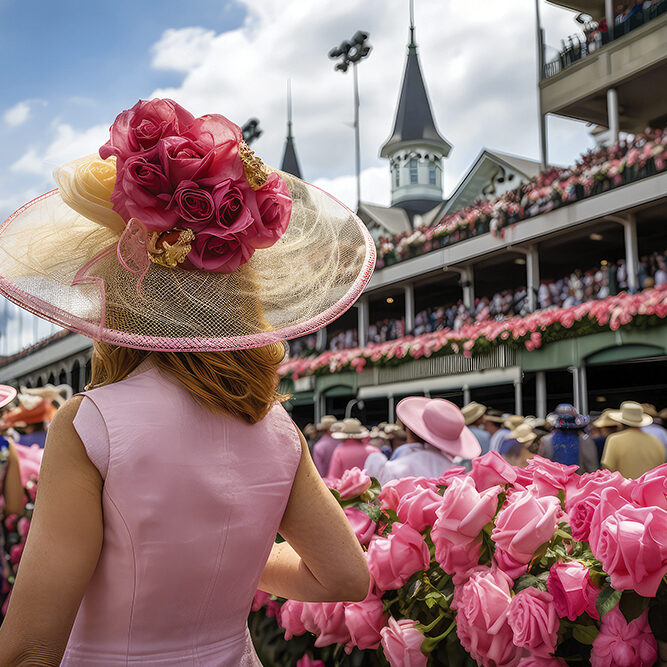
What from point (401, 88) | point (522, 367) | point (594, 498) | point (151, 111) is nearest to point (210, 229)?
point (151, 111)

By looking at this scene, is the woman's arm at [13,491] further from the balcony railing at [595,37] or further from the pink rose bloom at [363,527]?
the balcony railing at [595,37]

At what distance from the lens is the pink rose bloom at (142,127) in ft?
4.85

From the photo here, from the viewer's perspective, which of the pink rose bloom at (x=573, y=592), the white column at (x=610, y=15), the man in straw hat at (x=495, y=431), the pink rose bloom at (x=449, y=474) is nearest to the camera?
the pink rose bloom at (x=573, y=592)

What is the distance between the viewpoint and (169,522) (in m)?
1.37

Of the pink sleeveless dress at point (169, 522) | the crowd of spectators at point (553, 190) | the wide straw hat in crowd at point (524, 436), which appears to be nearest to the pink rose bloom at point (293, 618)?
the pink sleeveless dress at point (169, 522)

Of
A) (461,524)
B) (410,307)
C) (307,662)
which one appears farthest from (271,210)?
(410,307)

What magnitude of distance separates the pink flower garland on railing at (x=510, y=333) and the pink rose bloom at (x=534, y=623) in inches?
529

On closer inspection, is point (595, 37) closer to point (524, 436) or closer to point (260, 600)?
point (524, 436)

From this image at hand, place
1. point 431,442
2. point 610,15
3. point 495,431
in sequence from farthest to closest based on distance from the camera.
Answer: point 610,15 < point 495,431 < point 431,442

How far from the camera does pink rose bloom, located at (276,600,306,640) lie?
7.80ft

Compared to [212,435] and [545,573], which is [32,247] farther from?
[545,573]

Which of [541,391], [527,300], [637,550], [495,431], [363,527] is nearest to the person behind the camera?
[637,550]

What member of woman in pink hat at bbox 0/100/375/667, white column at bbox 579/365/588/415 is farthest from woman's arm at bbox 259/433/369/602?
white column at bbox 579/365/588/415

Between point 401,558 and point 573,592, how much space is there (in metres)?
0.55
